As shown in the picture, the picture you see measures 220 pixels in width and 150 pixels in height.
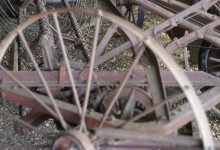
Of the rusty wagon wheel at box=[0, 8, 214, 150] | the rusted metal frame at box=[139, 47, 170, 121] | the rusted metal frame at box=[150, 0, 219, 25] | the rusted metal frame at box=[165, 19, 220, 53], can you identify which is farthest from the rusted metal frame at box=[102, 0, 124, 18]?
the rusted metal frame at box=[139, 47, 170, 121]

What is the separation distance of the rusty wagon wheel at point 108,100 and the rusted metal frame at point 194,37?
39 cm

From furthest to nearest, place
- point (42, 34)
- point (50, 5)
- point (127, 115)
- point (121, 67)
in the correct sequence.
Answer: point (50, 5), point (121, 67), point (42, 34), point (127, 115)

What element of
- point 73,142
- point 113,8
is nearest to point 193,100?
point 73,142

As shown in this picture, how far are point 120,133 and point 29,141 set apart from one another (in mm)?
1753

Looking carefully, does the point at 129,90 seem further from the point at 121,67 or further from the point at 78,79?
the point at 121,67

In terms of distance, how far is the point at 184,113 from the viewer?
2186 millimetres

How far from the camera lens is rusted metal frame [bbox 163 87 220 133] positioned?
210cm

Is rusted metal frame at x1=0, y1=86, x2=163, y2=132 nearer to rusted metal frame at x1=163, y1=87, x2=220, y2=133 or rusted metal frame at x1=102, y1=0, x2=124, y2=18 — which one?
rusted metal frame at x1=163, y1=87, x2=220, y2=133

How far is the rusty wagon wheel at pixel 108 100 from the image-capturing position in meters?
1.96

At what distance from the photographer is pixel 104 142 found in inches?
83.7

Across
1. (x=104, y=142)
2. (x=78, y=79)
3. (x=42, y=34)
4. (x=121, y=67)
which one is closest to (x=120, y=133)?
(x=104, y=142)

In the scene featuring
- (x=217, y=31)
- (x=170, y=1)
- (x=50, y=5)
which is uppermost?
(x=50, y=5)

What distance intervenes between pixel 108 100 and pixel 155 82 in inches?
12.3

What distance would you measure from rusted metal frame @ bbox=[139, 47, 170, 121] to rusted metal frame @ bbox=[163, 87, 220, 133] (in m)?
0.05
